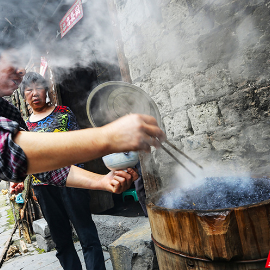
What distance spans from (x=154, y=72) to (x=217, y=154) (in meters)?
1.32

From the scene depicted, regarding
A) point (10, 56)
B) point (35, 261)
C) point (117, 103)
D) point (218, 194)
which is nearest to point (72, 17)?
point (10, 56)

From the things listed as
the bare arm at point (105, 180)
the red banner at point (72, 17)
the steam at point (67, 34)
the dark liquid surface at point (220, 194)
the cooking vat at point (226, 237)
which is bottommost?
the cooking vat at point (226, 237)

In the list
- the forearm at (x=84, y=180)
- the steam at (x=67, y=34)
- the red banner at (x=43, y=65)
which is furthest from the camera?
the red banner at (x=43, y=65)

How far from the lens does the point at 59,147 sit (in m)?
0.94

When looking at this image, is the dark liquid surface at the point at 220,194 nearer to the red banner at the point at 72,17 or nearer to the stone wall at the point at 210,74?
the stone wall at the point at 210,74

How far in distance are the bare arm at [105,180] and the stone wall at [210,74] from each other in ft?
3.51

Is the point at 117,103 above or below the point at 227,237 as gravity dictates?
above

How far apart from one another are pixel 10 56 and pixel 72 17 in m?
2.94

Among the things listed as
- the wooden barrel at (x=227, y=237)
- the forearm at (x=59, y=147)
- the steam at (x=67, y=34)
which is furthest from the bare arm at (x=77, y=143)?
the steam at (x=67, y=34)

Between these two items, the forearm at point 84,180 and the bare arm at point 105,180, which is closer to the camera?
the bare arm at point 105,180

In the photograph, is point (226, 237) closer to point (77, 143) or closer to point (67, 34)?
point (77, 143)

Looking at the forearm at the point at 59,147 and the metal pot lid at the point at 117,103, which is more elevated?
the metal pot lid at the point at 117,103

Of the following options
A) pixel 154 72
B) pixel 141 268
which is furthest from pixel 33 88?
pixel 141 268

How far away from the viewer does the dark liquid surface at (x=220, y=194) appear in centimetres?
133
